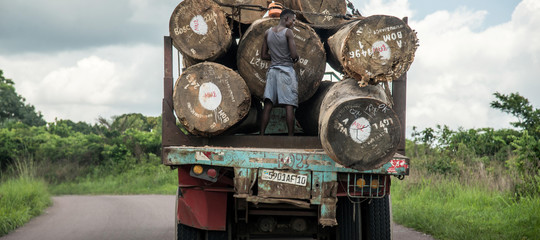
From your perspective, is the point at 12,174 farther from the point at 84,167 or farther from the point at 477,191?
the point at 477,191

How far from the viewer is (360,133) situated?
425 cm

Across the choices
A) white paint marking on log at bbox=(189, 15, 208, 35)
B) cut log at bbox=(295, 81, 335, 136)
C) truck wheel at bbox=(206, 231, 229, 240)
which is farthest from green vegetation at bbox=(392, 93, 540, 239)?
white paint marking on log at bbox=(189, 15, 208, 35)

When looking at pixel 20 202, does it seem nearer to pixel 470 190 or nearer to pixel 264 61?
pixel 264 61

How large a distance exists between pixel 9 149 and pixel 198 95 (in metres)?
15.8

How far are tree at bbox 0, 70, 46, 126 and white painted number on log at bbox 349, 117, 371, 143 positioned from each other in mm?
31412

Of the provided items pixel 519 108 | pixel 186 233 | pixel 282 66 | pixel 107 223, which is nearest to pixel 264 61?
pixel 282 66

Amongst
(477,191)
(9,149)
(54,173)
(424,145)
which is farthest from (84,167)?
(477,191)

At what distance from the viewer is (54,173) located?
19906mm

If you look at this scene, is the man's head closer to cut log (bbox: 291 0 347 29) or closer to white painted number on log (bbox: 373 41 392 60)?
cut log (bbox: 291 0 347 29)

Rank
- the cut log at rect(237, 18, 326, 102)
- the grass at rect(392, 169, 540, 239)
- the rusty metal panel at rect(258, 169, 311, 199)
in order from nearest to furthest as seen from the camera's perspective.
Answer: the rusty metal panel at rect(258, 169, 311, 199), the cut log at rect(237, 18, 326, 102), the grass at rect(392, 169, 540, 239)

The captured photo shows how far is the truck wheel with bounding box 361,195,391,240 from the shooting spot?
5375 millimetres

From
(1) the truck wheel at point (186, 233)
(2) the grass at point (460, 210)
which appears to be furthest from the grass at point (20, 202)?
(2) the grass at point (460, 210)

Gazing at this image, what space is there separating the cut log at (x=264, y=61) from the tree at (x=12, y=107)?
29772mm

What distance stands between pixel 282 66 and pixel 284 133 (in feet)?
2.65
